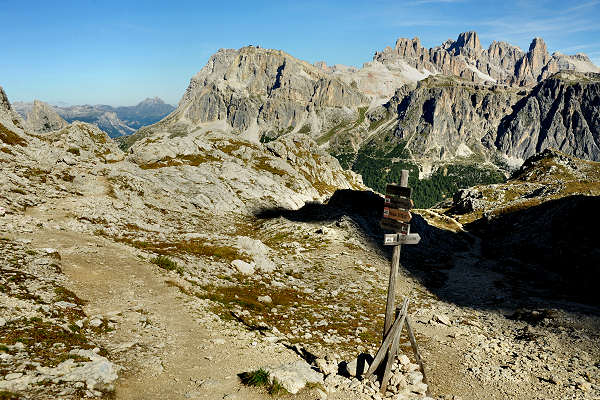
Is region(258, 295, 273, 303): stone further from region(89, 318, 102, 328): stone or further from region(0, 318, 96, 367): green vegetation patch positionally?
region(0, 318, 96, 367): green vegetation patch

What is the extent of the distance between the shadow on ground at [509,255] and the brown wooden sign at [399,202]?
2696cm

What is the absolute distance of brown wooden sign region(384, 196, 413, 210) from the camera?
1379 centimetres

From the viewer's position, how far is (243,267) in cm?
3052

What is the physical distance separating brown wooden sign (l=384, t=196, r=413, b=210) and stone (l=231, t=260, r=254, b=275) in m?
19.5

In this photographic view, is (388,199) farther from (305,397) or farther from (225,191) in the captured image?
(225,191)

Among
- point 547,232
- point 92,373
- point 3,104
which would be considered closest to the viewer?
point 92,373

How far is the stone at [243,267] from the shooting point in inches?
1192

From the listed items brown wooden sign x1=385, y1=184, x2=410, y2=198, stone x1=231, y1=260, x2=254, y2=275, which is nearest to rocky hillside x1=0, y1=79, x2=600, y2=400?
stone x1=231, y1=260, x2=254, y2=275

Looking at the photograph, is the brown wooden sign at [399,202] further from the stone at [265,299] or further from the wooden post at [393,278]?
the stone at [265,299]

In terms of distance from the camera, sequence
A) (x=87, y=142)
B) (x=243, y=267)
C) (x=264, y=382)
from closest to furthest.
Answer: (x=264, y=382) < (x=243, y=267) < (x=87, y=142)

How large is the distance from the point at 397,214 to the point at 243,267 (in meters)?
20.0

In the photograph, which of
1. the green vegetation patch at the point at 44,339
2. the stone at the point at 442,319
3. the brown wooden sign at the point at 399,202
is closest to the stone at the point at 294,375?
the green vegetation patch at the point at 44,339

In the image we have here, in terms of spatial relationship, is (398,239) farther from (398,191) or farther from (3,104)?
(3,104)

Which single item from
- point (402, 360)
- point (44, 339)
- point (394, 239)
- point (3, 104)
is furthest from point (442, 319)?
point (3, 104)
